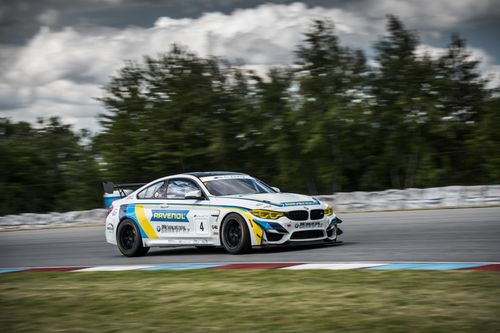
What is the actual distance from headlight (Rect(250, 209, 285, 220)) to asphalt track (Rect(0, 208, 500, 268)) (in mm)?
579

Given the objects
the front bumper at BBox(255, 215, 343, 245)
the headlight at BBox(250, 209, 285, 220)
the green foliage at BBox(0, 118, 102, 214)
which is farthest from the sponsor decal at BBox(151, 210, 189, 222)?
the green foliage at BBox(0, 118, 102, 214)

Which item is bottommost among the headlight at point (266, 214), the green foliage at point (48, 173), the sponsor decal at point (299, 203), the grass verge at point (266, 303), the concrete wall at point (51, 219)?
the grass verge at point (266, 303)

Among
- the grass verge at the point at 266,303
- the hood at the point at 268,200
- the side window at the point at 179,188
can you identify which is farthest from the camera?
the side window at the point at 179,188

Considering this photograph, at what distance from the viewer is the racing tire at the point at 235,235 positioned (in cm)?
1247

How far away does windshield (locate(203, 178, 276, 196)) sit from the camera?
44.1 ft

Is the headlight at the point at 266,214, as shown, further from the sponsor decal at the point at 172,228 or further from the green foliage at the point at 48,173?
the green foliage at the point at 48,173

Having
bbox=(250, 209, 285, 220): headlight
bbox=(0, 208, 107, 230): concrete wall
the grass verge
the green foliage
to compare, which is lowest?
the grass verge

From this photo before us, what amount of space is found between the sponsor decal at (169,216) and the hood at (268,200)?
0.82 metres

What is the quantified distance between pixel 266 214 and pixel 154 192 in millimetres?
2709

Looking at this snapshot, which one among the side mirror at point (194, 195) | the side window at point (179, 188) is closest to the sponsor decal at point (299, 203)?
the side mirror at point (194, 195)

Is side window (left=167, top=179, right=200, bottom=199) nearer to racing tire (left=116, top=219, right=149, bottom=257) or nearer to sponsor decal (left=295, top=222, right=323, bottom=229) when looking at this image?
racing tire (left=116, top=219, right=149, bottom=257)

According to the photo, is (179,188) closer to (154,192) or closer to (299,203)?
(154,192)

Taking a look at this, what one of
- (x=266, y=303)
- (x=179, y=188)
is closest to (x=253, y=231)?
(x=179, y=188)

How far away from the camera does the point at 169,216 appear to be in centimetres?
1377
